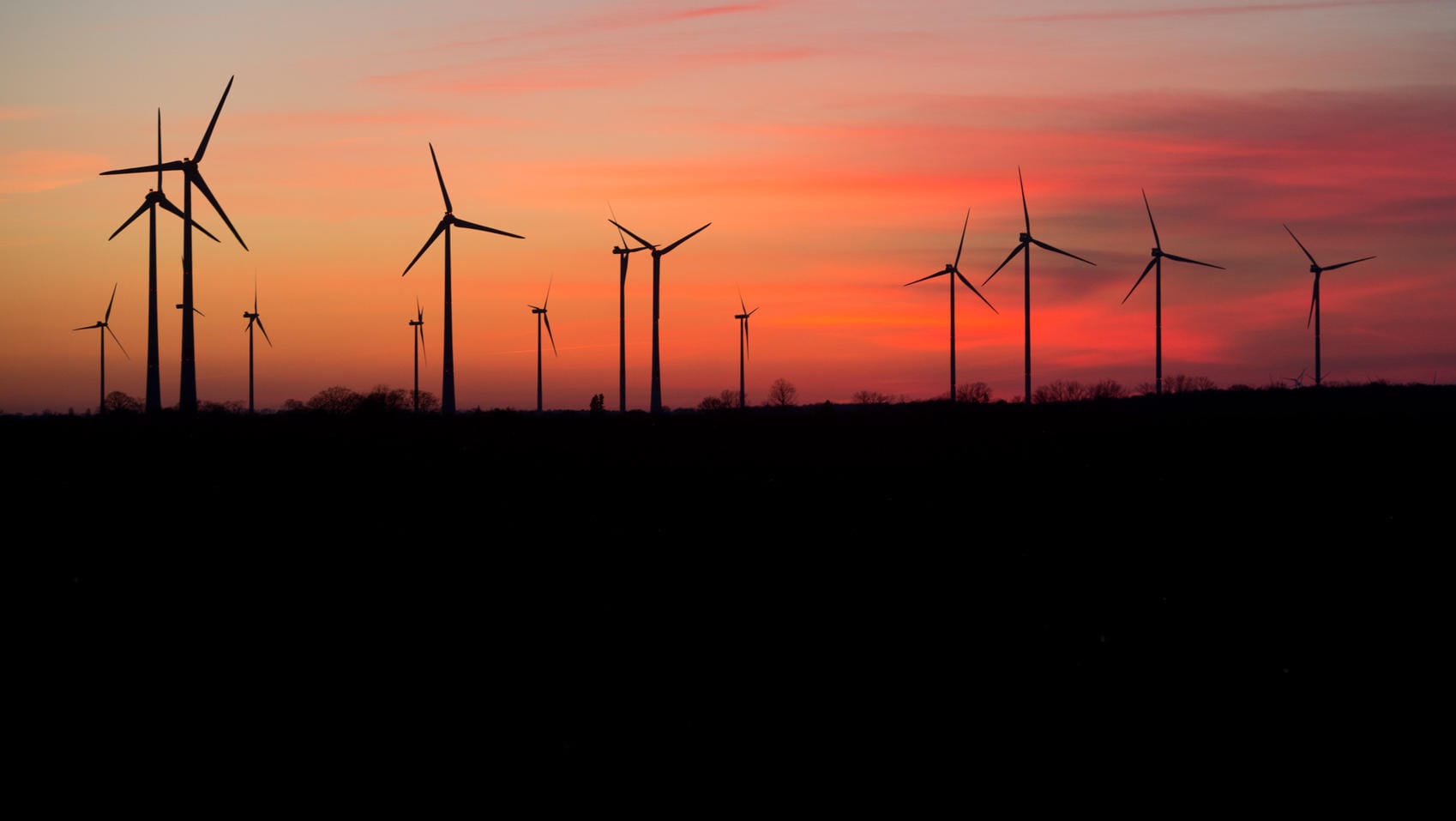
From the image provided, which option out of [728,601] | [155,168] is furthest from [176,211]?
[728,601]

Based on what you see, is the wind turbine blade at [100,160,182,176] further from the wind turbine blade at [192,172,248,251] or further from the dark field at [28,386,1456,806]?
the dark field at [28,386,1456,806]

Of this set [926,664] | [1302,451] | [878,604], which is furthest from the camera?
[1302,451]

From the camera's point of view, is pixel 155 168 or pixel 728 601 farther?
pixel 155 168

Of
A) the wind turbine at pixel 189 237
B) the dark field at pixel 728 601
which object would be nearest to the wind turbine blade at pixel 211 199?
the wind turbine at pixel 189 237

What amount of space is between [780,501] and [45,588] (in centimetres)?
1930

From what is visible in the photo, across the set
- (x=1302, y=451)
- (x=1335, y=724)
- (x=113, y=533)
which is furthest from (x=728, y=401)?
(x=1335, y=724)

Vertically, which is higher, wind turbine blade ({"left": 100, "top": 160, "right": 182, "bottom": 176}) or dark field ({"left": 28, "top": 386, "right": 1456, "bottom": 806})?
wind turbine blade ({"left": 100, "top": 160, "right": 182, "bottom": 176})

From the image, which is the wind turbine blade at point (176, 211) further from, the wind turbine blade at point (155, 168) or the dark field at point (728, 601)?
the dark field at point (728, 601)

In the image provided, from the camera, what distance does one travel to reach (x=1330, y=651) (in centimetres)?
2669

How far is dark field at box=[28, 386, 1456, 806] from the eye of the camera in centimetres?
2200

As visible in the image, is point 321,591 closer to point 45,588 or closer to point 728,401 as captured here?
point 45,588

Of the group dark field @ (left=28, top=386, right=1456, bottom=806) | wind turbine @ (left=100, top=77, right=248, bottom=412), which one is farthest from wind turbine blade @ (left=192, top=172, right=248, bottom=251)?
dark field @ (left=28, top=386, right=1456, bottom=806)

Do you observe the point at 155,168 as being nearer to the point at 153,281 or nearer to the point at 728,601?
the point at 153,281

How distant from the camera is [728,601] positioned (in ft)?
95.3
